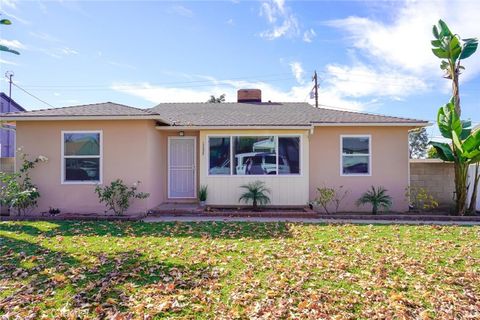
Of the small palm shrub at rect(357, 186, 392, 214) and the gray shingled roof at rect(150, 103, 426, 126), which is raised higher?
the gray shingled roof at rect(150, 103, 426, 126)

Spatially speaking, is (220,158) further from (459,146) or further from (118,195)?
(459,146)

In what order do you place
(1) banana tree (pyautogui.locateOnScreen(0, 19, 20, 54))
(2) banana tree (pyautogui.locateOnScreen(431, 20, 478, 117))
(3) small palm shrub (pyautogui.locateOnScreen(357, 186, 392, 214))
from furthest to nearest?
1. (3) small palm shrub (pyautogui.locateOnScreen(357, 186, 392, 214))
2. (2) banana tree (pyautogui.locateOnScreen(431, 20, 478, 117))
3. (1) banana tree (pyautogui.locateOnScreen(0, 19, 20, 54))

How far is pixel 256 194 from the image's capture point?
430 inches

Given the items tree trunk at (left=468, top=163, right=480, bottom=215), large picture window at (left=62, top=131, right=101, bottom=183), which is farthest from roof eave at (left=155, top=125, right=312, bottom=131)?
tree trunk at (left=468, top=163, right=480, bottom=215)

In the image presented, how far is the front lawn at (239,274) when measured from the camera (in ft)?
12.2

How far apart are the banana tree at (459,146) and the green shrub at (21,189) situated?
13552mm

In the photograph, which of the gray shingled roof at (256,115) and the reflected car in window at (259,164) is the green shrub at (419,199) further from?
the reflected car in window at (259,164)

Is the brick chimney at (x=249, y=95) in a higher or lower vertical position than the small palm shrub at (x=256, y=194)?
higher

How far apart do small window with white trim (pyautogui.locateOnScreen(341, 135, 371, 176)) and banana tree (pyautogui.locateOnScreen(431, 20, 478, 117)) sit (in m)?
3.21

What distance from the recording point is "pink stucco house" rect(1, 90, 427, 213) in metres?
10.3

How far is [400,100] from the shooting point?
28047 millimetres

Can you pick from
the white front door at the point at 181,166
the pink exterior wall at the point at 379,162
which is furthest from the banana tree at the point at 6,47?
the pink exterior wall at the point at 379,162

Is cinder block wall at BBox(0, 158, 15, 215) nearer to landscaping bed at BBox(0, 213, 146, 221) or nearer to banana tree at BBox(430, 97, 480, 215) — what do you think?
landscaping bed at BBox(0, 213, 146, 221)

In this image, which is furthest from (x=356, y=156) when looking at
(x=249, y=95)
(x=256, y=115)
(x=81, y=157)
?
(x=81, y=157)
